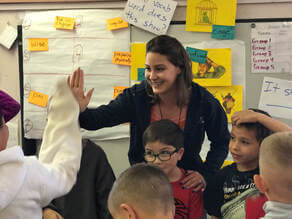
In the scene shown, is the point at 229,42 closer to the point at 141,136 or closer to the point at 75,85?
the point at 141,136

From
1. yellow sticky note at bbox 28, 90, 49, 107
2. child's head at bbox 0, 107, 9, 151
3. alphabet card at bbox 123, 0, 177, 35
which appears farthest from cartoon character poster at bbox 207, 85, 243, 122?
child's head at bbox 0, 107, 9, 151

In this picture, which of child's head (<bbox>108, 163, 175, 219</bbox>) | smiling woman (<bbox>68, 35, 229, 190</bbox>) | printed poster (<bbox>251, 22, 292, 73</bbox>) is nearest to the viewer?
child's head (<bbox>108, 163, 175, 219</bbox>)

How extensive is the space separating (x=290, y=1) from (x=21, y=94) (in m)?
1.98

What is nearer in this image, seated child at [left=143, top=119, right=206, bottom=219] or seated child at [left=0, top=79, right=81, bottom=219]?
seated child at [left=0, top=79, right=81, bottom=219]

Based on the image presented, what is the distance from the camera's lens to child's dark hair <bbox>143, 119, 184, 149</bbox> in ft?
4.69

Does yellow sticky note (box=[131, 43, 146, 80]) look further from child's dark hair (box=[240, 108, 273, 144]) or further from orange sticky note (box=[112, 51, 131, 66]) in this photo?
child's dark hair (box=[240, 108, 273, 144])

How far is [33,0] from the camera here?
2.51 m

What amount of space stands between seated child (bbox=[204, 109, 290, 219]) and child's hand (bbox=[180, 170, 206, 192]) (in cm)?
3

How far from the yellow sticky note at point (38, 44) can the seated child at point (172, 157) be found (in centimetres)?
139

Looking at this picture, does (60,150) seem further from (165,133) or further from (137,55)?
(137,55)

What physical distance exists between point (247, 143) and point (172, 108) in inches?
14.1

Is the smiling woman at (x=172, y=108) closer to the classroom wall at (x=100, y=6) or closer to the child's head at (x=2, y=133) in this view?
the child's head at (x=2, y=133)

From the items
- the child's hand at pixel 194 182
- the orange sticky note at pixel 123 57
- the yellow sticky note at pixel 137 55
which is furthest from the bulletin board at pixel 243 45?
the child's hand at pixel 194 182

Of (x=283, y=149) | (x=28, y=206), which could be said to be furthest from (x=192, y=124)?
(x=28, y=206)
